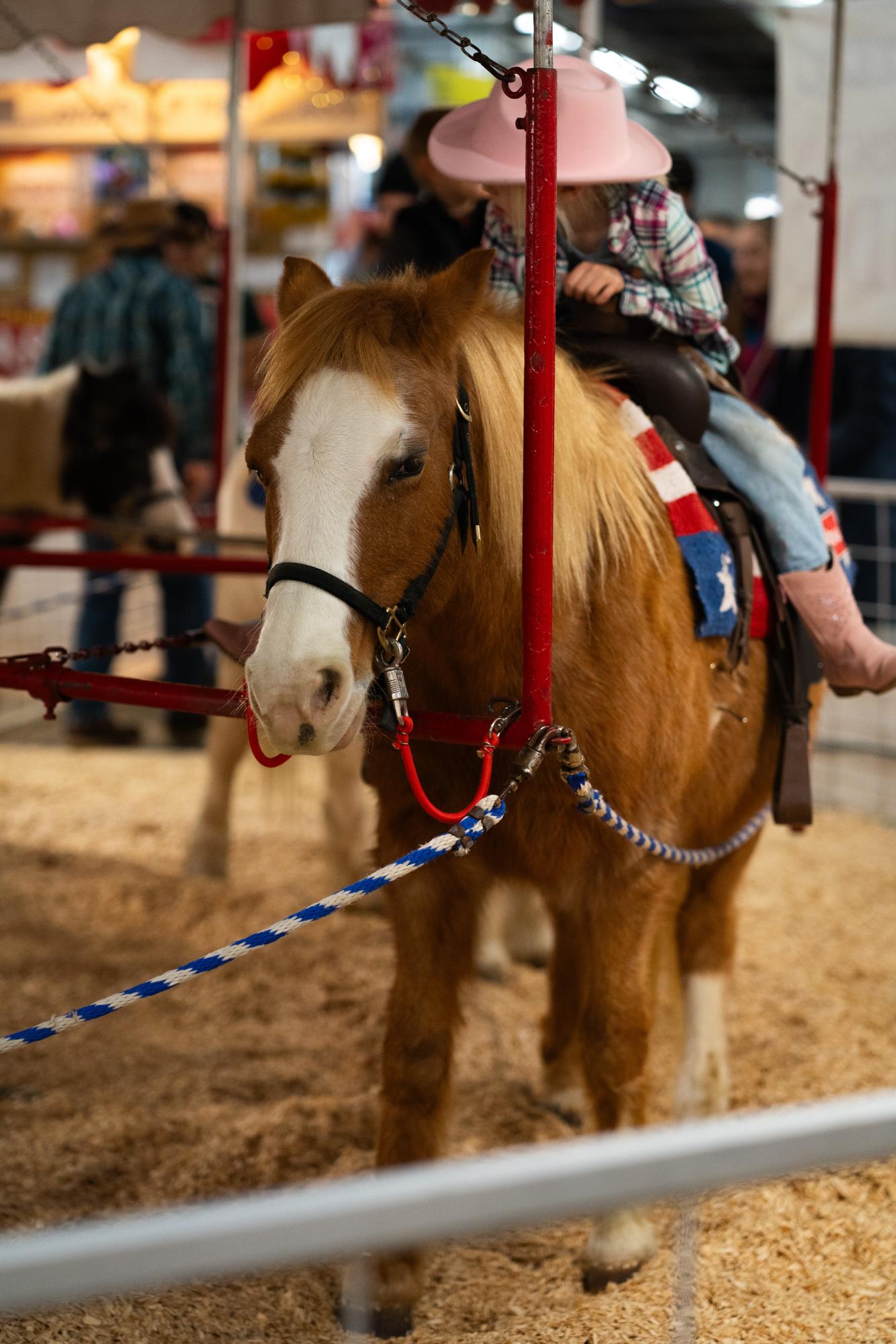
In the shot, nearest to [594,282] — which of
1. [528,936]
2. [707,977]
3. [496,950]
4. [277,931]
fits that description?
[277,931]

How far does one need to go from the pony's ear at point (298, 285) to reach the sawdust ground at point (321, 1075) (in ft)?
4.66

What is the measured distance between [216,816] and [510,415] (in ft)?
8.77

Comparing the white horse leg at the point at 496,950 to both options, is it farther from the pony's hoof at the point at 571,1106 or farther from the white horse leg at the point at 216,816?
the white horse leg at the point at 216,816

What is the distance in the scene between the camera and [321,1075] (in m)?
2.72

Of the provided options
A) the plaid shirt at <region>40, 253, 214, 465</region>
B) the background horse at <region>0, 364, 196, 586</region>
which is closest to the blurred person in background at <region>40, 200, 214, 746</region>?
the plaid shirt at <region>40, 253, 214, 465</region>

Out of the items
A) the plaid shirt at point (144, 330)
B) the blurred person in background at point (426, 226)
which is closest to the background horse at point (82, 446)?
the plaid shirt at point (144, 330)

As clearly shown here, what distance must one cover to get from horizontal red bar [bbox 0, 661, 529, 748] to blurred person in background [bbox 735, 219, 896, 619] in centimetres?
365

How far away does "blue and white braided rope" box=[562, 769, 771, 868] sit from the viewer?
1.65 meters

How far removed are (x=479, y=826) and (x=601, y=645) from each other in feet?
1.34

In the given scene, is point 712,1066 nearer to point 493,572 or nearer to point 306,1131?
point 306,1131

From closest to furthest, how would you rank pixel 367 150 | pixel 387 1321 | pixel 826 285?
pixel 387 1321 → pixel 826 285 → pixel 367 150

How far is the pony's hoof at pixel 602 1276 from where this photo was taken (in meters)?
1.98

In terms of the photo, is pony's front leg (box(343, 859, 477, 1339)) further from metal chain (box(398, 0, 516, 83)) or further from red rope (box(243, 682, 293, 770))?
metal chain (box(398, 0, 516, 83))

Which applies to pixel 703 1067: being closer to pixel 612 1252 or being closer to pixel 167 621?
pixel 612 1252
